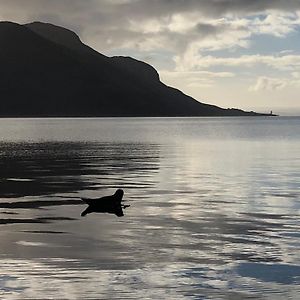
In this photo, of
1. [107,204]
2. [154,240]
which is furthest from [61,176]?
[154,240]

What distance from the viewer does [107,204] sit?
34812 millimetres

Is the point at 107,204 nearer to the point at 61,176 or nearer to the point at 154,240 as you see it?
the point at 154,240

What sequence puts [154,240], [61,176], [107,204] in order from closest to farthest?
[154,240] → [107,204] → [61,176]

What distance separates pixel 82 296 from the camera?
1750cm

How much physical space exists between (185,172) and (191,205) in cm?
2323

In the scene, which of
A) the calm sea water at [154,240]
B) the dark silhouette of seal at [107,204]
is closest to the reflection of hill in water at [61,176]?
the calm sea water at [154,240]

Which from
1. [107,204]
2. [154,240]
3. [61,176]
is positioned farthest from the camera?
[61,176]

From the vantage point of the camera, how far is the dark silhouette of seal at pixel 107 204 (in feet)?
112

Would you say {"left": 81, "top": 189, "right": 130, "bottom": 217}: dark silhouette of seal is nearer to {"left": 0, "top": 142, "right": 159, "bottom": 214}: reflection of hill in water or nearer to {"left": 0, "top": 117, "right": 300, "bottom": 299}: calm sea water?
{"left": 0, "top": 117, "right": 300, "bottom": 299}: calm sea water

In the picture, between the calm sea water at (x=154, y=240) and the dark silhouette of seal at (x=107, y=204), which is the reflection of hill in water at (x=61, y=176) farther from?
the dark silhouette of seal at (x=107, y=204)

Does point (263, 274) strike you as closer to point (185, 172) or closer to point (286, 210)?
point (286, 210)

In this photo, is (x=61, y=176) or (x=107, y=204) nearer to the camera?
(x=107, y=204)

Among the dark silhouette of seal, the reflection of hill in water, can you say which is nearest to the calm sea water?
the reflection of hill in water

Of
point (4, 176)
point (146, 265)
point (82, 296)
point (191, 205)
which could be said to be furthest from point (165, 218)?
point (4, 176)
